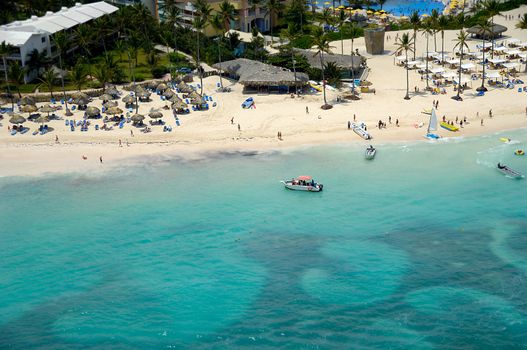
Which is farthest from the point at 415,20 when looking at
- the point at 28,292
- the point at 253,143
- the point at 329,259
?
the point at 28,292

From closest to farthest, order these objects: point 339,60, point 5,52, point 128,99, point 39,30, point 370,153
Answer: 1. point 370,153
2. point 128,99
3. point 5,52
4. point 339,60
5. point 39,30

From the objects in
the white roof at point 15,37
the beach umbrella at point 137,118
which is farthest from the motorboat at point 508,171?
the white roof at point 15,37

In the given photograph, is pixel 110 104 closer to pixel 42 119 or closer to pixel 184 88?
pixel 42 119

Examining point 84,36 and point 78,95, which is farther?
point 84,36

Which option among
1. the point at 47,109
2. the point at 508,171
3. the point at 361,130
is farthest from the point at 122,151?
the point at 508,171

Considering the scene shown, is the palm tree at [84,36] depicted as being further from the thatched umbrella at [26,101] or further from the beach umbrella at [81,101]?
the thatched umbrella at [26,101]

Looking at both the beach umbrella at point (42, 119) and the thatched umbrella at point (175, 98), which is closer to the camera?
the beach umbrella at point (42, 119)
